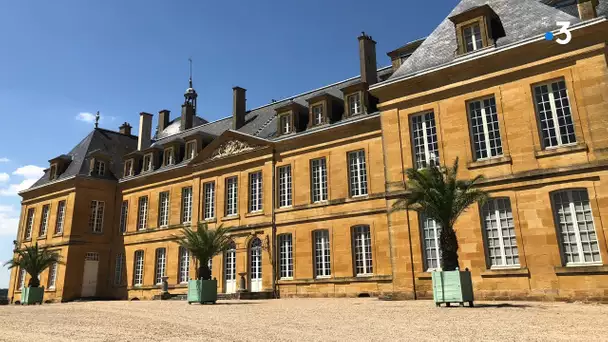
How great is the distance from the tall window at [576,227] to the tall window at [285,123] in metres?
13.1

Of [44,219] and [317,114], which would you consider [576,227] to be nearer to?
[317,114]

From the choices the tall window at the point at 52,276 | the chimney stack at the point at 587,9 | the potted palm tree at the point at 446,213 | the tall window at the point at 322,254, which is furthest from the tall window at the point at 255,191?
the chimney stack at the point at 587,9

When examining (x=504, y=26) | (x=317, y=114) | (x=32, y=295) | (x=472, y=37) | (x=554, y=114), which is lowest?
(x=32, y=295)

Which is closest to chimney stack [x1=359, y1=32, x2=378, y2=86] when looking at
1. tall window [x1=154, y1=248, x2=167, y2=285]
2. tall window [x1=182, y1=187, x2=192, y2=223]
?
tall window [x1=182, y1=187, x2=192, y2=223]

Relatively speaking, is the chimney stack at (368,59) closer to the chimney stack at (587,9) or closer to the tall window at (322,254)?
the tall window at (322,254)

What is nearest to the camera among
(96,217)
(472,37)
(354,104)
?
(472,37)

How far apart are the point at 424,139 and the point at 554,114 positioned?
414 cm

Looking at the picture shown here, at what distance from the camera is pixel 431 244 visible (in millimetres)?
15227

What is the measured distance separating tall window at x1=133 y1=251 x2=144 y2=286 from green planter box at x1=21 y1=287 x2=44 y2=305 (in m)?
5.58

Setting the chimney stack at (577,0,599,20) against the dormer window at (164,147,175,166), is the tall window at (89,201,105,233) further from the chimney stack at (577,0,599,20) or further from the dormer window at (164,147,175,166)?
the chimney stack at (577,0,599,20)

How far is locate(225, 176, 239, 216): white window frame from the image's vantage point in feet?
79.5

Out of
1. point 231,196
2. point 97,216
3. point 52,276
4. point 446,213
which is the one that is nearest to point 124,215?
point 97,216

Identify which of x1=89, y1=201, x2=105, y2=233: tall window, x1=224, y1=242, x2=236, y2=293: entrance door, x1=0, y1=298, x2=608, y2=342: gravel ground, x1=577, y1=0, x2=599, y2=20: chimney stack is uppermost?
x1=577, y1=0, x2=599, y2=20: chimney stack

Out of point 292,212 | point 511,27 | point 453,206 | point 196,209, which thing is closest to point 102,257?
point 196,209
